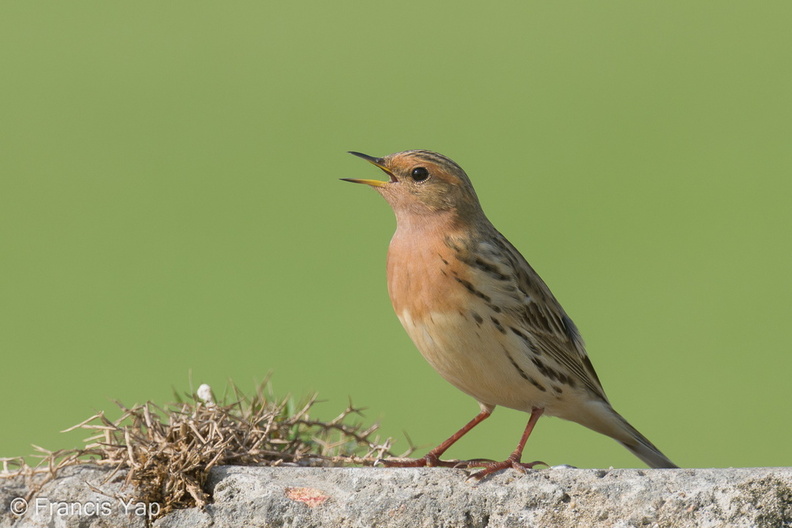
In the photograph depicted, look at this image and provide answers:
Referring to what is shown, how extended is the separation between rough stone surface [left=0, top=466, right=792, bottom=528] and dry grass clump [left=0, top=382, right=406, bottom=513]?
0.11 meters

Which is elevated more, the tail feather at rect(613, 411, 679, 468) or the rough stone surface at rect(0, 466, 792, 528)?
the rough stone surface at rect(0, 466, 792, 528)

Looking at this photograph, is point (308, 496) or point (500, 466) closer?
point (308, 496)

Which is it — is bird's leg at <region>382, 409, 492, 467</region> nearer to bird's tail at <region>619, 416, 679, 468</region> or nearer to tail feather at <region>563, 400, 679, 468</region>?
tail feather at <region>563, 400, 679, 468</region>

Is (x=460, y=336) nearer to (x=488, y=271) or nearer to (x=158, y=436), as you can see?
(x=488, y=271)

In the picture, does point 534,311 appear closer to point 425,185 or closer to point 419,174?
point 425,185

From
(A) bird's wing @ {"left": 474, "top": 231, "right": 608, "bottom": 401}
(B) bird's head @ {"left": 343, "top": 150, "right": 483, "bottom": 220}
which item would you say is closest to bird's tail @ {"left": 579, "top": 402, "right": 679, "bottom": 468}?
(A) bird's wing @ {"left": 474, "top": 231, "right": 608, "bottom": 401}

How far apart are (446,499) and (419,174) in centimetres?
299

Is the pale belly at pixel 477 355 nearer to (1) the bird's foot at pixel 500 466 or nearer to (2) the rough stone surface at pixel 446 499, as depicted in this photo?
(1) the bird's foot at pixel 500 466

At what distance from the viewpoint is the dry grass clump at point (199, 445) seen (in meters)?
4.77

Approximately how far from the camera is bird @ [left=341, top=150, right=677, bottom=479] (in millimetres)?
6027


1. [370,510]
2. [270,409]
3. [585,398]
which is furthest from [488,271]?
[370,510]

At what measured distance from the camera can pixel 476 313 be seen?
604cm

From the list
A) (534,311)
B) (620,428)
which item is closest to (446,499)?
(534,311)

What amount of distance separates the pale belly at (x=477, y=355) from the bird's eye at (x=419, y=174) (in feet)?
3.59
